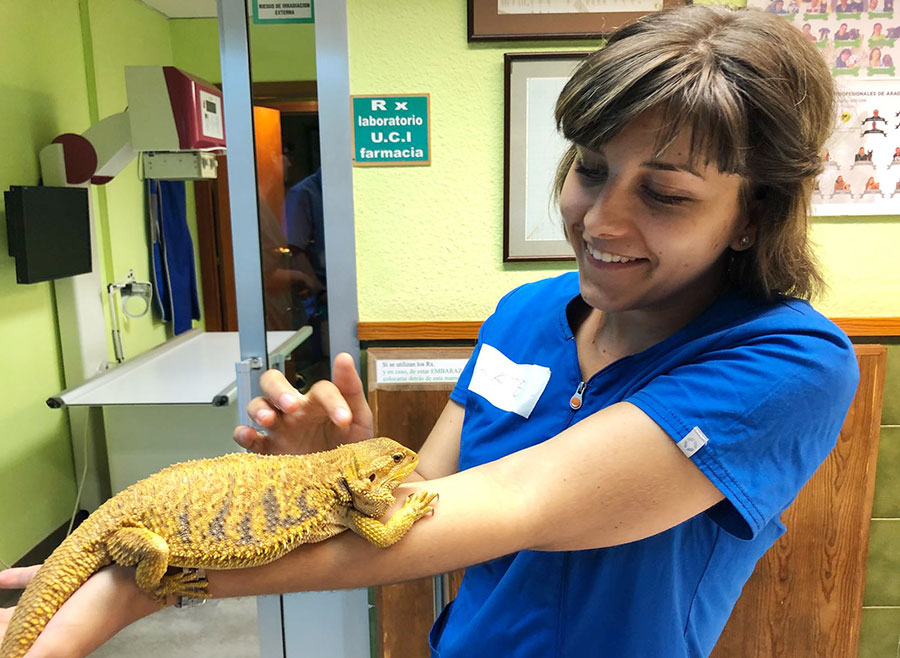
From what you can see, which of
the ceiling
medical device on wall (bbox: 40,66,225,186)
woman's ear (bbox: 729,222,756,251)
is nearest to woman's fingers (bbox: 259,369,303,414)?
woman's ear (bbox: 729,222,756,251)

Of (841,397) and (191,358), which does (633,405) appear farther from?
(191,358)

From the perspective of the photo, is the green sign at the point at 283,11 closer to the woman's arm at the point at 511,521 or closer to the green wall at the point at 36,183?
the woman's arm at the point at 511,521

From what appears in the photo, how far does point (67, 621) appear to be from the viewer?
27.7 inches

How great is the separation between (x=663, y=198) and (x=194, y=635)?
3027 millimetres

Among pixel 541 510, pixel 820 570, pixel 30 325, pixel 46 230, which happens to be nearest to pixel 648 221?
pixel 541 510

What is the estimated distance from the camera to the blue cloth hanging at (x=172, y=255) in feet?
A: 14.4

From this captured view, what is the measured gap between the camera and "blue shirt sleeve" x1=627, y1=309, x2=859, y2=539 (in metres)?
0.70

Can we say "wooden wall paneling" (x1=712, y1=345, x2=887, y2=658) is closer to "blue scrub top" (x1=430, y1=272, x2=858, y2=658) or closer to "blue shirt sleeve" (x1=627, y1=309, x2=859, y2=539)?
"blue scrub top" (x1=430, y1=272, x2=858, y2=658)

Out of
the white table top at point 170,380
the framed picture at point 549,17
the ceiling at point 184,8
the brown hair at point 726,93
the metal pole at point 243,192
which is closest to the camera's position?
the brown hair at point 726,93

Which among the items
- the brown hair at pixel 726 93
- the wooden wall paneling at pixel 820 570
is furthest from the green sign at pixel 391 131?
the wooden wall paneling at pixel 820 570

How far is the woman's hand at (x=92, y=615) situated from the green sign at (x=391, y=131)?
1.27 metres

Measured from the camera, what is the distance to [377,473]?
0.87 meters

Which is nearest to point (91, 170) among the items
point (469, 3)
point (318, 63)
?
point (318, 63)

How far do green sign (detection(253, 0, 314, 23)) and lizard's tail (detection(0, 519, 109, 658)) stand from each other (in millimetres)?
1352
